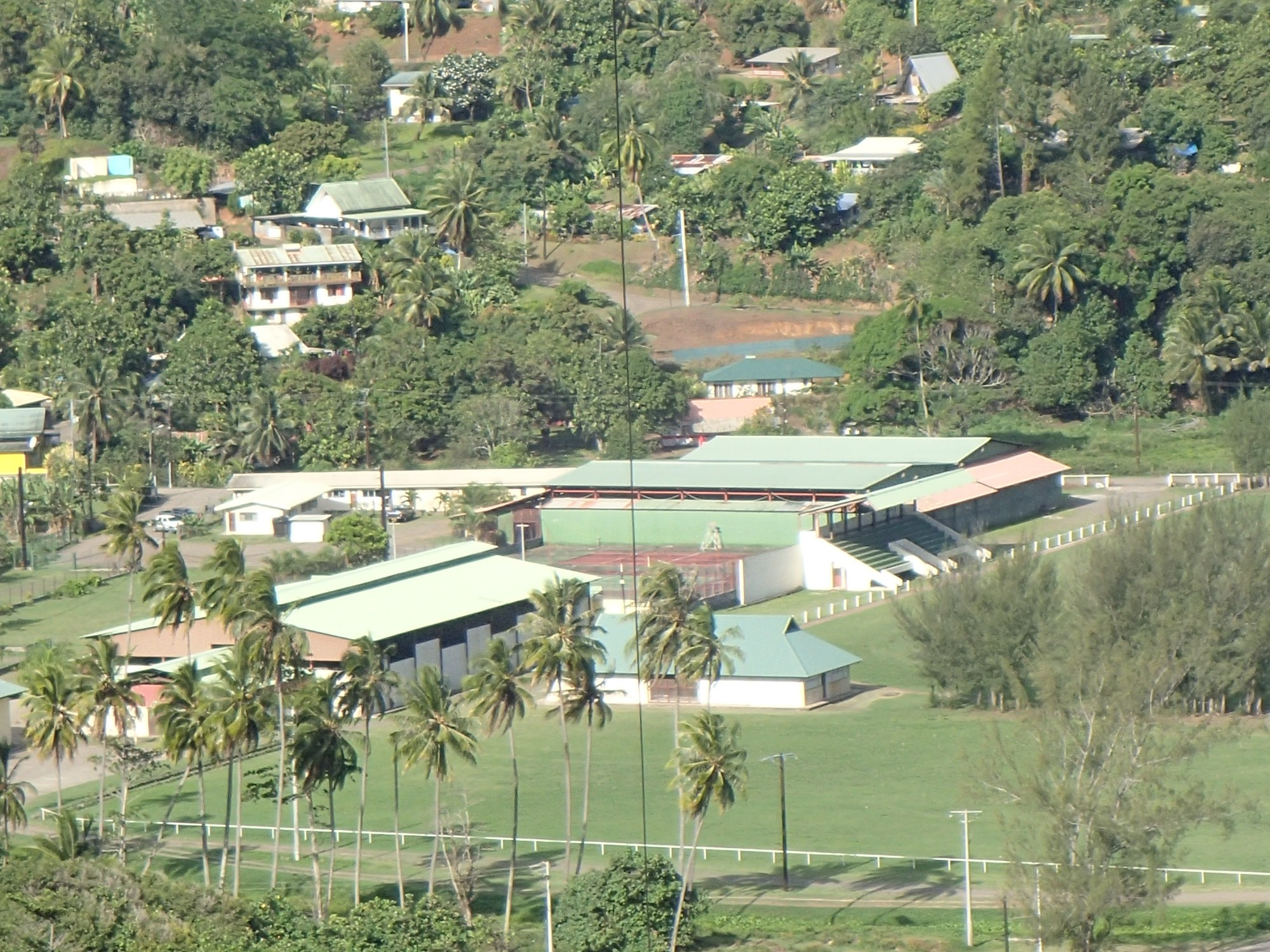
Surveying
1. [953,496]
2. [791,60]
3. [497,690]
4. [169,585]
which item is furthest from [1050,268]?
[497,690]

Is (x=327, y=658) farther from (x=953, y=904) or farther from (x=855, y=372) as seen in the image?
(x=855, y=372)

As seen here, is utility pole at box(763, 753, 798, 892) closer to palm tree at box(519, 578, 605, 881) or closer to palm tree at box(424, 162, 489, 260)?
palm tree at box(519, 578, 605, 881)

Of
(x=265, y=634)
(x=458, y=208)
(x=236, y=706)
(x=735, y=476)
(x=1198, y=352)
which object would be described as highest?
(x=458, y=208)

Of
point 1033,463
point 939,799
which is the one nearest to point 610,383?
point 1033,463

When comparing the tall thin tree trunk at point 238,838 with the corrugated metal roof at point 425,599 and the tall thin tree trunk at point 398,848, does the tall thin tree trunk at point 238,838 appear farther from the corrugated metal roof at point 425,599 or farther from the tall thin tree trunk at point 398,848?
the corrugated metal roof at point 425,599

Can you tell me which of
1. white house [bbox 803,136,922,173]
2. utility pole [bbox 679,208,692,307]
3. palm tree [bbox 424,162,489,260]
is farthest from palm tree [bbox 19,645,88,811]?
white house [bbox 803,136,922,173]

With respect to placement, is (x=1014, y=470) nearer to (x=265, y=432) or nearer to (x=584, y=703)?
(x=265, y=432)
